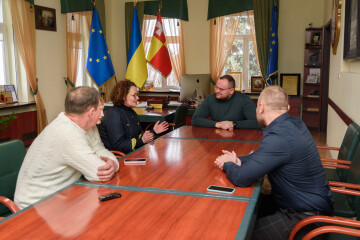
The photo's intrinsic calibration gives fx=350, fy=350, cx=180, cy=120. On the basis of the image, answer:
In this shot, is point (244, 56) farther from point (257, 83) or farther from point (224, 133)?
point (224, 133)

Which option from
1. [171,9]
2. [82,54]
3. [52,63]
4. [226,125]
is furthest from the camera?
[171,9]

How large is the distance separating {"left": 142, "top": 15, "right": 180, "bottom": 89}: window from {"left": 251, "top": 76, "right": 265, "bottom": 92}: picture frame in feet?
5.98

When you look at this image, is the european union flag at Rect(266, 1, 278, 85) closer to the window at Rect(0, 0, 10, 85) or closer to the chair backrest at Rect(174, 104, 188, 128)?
the chair backrest at Rect(174, 104, 188, 128)

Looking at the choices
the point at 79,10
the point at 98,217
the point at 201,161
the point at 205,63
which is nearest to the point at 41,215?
the point at 98,217

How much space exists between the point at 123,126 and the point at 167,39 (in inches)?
209

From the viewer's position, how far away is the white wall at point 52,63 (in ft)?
20.5

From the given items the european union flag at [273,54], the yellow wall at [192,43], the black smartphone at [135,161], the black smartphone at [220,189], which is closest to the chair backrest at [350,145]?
the black smartphone at [220,189]

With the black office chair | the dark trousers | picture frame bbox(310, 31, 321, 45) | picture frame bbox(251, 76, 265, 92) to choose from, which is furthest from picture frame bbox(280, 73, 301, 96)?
the dark trousers

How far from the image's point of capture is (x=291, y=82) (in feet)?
24.8

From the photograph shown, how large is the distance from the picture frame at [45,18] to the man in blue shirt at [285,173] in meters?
5.29

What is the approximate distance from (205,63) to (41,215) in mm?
6940

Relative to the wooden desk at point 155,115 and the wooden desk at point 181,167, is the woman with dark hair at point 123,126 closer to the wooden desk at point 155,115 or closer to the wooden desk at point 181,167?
the wooden desk at point 181,167

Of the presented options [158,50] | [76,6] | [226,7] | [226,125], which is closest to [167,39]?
[158,50]

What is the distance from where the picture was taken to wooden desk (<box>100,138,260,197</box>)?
1.94 metres
